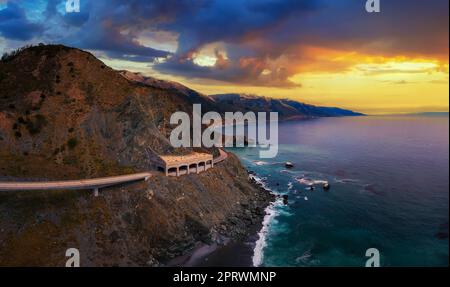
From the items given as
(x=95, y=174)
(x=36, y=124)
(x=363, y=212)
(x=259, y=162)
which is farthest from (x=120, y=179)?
(x=259, y=162)

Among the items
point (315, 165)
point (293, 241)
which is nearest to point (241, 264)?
point (293, 241)

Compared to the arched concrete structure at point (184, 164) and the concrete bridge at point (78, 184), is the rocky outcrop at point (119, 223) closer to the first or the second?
the concrete bridge at point (78, 184)

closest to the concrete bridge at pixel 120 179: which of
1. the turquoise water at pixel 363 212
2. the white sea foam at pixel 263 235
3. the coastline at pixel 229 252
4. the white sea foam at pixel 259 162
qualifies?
the coastline at pixel 229 252

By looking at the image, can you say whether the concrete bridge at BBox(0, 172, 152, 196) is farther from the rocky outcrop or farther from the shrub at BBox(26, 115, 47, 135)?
the shrub at BBox(26, 115, 47, 135)

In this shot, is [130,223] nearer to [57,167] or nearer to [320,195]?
[57,167]

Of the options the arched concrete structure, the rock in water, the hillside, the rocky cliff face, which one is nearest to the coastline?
the rocky cliff face
